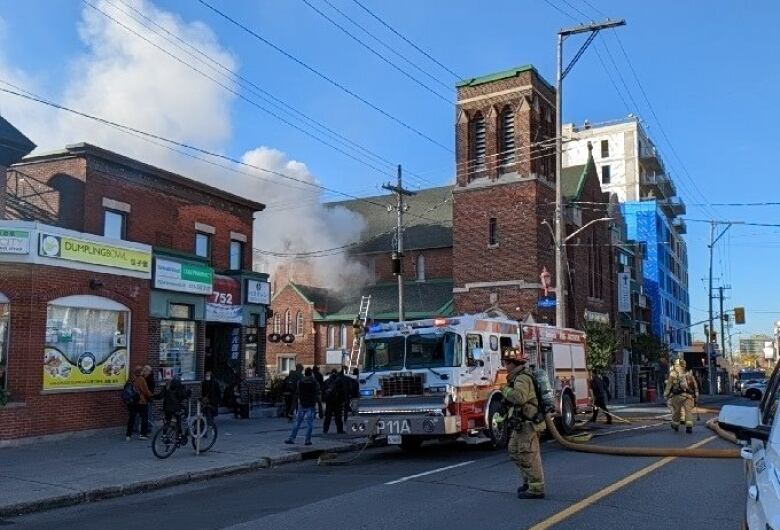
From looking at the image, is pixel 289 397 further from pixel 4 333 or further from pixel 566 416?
pixel 4 333

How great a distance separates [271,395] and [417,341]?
1142cm

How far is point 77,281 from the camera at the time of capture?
1616 cm

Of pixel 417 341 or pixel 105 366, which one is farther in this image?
pixel 105 366

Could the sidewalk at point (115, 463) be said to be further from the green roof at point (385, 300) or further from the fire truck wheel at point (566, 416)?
the green roof at point (385, 300)

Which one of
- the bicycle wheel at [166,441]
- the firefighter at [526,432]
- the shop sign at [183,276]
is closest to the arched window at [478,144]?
the shop sign at [183,276]

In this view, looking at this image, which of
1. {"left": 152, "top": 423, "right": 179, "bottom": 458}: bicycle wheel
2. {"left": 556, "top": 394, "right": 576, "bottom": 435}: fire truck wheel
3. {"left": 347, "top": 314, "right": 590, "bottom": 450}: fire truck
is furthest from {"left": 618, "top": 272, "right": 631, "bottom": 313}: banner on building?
{"left": 152, "top": 423, "right": 179, "bottom": 458}: bicycle wheel

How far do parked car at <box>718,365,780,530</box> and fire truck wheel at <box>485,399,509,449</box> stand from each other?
898 cm

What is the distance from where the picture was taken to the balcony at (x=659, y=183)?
254 feet

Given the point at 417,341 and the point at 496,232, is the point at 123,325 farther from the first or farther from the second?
the point at 496,232

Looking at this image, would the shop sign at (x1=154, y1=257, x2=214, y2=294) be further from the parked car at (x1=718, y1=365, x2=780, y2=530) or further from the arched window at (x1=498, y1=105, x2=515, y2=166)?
the arched window at (x1=498, y1=105, x2=515, y2=166)

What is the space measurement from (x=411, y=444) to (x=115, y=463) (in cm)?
531

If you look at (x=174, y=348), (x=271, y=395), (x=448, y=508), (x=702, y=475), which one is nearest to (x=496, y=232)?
(x=271, y=395)

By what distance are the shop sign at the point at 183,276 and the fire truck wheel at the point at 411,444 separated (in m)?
7.84

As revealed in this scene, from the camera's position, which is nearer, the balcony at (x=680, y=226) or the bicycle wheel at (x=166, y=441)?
the bicycle wheel at (x=166, y=441)
